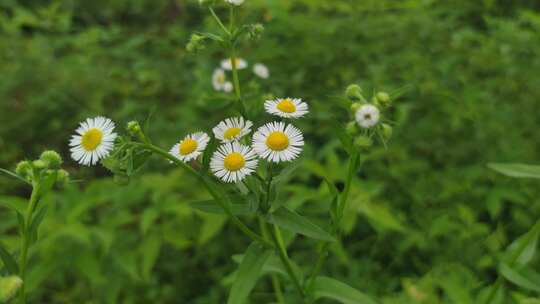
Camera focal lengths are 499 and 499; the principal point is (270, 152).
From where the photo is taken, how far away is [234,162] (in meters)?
0.96

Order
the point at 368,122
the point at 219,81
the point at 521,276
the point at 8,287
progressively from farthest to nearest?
the point at 219,81 < the point at 521,276 < the point at 368,122 < the point at 8,287

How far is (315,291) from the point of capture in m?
1.10

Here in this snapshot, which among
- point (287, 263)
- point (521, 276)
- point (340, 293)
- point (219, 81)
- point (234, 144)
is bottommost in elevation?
point (521, 276)

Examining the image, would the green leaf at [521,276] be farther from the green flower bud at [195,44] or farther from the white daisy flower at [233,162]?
the green flower bud at [195,44]

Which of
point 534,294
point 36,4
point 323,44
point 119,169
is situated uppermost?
point 36,4

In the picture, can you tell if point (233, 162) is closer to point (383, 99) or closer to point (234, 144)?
point (234, 144)

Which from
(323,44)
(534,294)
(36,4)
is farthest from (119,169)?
(36,4)

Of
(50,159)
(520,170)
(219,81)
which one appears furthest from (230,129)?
(219,81)

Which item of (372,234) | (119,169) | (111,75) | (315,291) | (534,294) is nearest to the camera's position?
(119,169)

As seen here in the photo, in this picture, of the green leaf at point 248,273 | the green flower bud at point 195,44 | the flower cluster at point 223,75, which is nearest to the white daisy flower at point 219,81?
the flower cluster at point 223,75

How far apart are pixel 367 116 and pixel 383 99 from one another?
2.1 inches

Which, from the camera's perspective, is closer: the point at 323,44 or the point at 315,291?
the point at 315,291

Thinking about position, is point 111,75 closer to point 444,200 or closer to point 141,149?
point 444,200

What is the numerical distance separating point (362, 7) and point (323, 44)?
310 mm
